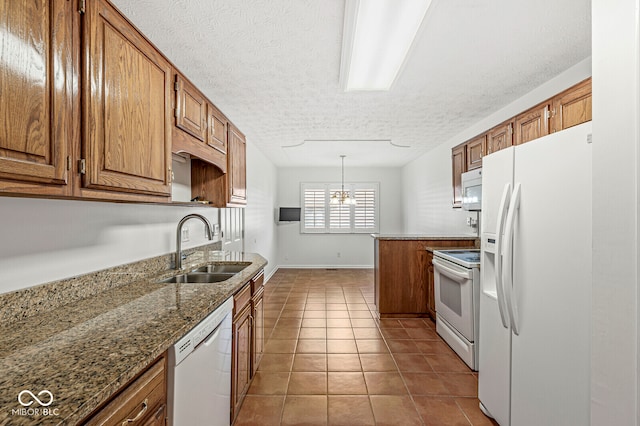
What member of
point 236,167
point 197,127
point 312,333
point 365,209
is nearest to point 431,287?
point 312,333

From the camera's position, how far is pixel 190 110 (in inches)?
76.0

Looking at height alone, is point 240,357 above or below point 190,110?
below

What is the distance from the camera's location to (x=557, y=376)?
1.36 m

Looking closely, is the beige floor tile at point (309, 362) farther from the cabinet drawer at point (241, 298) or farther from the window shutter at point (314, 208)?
the window shutter at point (314, 208)

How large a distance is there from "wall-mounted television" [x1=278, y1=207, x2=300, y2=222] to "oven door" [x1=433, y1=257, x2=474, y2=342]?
4.11m

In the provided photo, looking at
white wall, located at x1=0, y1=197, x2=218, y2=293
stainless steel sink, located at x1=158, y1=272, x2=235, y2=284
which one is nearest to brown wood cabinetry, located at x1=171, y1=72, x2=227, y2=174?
white wall, located at x1=0, y1=197, x2=218, y2=293

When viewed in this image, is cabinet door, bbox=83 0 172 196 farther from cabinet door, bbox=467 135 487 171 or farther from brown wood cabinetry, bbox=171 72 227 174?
cabinet door, bbox=467 135 487 171

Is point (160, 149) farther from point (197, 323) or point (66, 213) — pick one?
point (197, 323)

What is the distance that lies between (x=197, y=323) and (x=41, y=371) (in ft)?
1.65

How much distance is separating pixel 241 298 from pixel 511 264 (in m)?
1.60

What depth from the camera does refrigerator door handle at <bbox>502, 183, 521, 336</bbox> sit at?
1.58 meters

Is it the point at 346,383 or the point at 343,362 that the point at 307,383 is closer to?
the point at 346,383

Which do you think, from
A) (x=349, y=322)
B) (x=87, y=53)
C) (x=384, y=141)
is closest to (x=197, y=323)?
(x=87, y=53)

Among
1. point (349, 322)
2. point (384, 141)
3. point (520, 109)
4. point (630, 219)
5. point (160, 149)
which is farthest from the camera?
point (384, 141)
